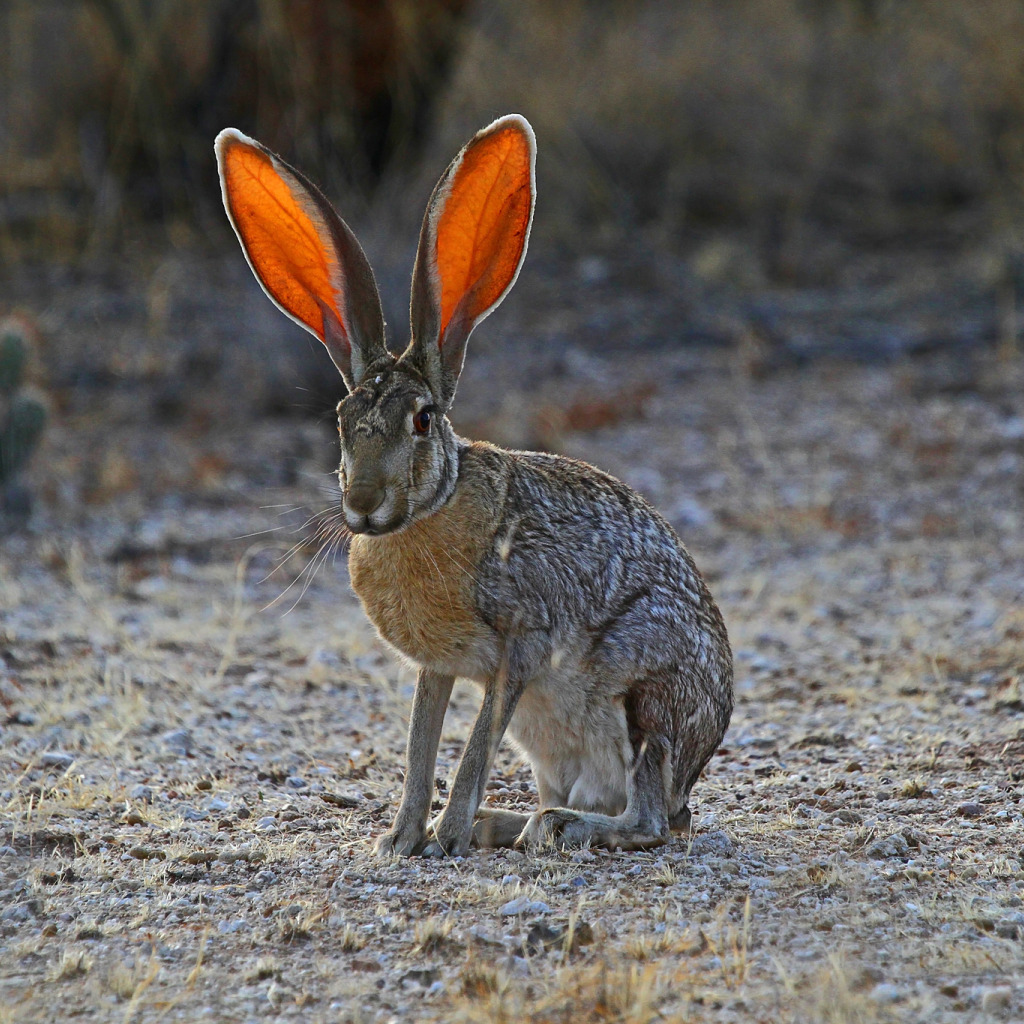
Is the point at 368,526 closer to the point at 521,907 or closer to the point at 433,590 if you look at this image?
the point at 433,590

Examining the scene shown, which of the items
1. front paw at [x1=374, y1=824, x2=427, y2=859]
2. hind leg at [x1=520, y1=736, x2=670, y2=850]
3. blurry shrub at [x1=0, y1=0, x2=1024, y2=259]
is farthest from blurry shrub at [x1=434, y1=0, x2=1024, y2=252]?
front paw at [x1=374, y1=824, x2=427, y2=859]

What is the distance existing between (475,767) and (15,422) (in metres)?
5.48

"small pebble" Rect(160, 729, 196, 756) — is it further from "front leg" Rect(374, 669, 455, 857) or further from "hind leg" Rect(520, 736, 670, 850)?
"hind leg" Rect(520, 736, 670, 850)

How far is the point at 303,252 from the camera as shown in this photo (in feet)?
15.4

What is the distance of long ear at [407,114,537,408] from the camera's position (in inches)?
178

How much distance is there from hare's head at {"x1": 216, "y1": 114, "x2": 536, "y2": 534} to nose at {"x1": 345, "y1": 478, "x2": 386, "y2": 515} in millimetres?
195

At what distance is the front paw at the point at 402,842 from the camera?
14.8 feet

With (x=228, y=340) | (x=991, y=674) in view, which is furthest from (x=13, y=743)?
(x=228, y=340)

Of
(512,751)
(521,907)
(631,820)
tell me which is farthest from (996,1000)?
(512,751)

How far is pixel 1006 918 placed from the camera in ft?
13.0

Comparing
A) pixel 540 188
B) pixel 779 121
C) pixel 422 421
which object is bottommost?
pixel 422 421

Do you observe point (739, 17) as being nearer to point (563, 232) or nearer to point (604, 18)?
point (604, 18)

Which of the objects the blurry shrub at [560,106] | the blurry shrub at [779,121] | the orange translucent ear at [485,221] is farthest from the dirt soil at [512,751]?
the blurry shrub at [779,121]

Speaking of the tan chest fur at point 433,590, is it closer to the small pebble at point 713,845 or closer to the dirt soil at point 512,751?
the dirt soil at point 512,751
